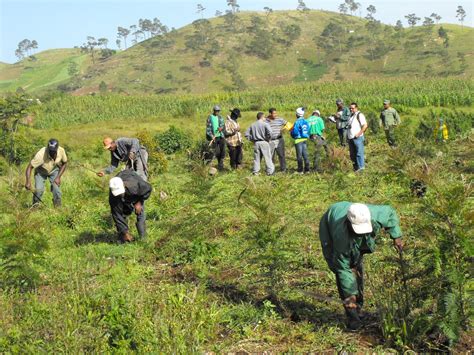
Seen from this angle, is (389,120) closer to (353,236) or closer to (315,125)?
(315,125)

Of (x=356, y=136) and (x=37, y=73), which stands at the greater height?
(x=37, y=73)

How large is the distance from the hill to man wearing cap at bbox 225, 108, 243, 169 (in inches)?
2662

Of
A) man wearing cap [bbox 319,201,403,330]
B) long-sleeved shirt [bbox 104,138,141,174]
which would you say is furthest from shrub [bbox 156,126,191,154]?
man wearing cap [bbox 319,201,403,330]

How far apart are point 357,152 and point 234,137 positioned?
9.56 feet

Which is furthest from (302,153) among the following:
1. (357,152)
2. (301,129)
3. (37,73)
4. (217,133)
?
(37,73)

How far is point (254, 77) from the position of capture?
9312 centimetres

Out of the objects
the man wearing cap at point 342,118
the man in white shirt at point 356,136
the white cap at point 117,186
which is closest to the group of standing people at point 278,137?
the man in white shirt at point 356,136

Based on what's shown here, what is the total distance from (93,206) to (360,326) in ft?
23.0

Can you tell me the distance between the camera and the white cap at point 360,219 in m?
4.52

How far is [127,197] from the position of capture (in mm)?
7469

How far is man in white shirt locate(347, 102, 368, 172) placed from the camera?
11.3 meters

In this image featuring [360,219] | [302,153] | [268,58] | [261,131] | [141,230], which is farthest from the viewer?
[268,58]

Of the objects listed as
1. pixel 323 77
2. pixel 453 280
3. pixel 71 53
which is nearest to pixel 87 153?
pixel 453 280

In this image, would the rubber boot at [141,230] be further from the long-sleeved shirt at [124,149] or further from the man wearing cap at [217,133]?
the man wearing cap at [217,133]
